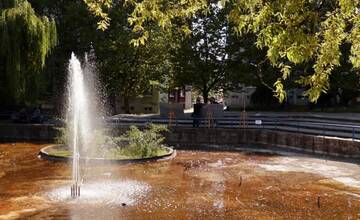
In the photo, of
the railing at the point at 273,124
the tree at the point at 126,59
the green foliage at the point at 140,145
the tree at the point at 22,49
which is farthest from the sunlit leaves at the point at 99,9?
the tree at the point at 126,59

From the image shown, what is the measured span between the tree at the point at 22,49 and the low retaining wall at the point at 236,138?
2.70 metres

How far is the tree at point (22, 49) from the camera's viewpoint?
2502 cm

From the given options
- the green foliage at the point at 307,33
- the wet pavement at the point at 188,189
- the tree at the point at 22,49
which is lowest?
the wet pavement at the point at 188,189

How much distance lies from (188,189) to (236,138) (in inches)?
480

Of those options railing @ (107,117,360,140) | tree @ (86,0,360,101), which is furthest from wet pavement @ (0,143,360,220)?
tree @ (86,0,360,101)

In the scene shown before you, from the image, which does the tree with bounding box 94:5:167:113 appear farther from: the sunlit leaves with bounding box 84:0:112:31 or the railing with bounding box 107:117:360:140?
the sunlit leaves with bounding box 84:0:112:31

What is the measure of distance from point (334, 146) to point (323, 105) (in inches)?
761

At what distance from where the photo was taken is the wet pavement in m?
11.4

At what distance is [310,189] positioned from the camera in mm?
14180

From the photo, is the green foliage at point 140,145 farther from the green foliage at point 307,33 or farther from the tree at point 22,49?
the green foliage at point 307,33

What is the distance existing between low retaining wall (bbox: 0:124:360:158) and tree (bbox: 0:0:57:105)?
8.86 feet

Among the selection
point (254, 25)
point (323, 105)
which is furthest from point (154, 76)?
point (254, 25)

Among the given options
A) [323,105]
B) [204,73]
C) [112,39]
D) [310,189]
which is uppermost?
[112,39]

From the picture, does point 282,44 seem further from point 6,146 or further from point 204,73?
point 204,73
